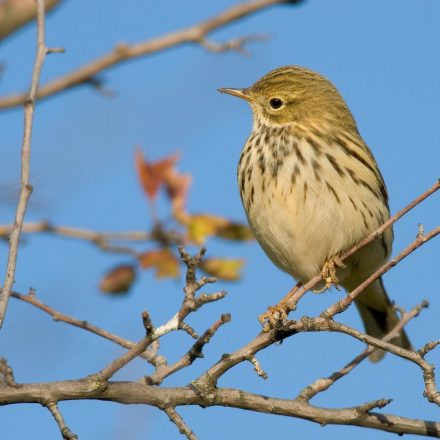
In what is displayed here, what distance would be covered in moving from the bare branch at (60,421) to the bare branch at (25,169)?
1.34 feet

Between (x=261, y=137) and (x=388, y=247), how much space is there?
4.58 ft

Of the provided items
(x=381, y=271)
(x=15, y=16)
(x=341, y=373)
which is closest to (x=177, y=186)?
(x=15, y=16)

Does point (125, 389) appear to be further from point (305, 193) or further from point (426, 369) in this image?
point (305, 193)

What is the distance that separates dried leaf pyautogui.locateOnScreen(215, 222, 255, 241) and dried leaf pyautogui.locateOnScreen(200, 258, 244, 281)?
0.20 m

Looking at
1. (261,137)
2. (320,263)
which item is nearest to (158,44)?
(261,137)

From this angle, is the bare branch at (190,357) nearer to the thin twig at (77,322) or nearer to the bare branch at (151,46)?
the thin twig at (77,322)

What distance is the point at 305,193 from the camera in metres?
6.16

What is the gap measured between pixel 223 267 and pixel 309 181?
39.0 inches

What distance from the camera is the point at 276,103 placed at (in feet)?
23.3

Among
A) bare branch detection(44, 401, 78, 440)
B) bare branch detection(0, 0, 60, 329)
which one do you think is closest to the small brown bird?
bare branch detection(0, 0, 60, 329)

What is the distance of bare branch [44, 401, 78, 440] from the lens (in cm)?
335

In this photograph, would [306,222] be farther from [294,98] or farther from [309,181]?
[294,98]

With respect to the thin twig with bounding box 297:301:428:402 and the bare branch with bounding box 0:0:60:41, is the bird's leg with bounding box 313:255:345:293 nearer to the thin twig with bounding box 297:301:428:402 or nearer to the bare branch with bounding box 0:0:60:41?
the thin twig with bounding box 297:301:428:402

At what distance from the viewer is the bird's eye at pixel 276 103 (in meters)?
7.08
